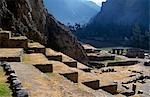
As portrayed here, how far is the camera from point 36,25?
118ft

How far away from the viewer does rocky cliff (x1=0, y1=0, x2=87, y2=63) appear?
99.7 feet

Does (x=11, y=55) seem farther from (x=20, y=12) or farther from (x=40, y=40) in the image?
(x=40, y=40)

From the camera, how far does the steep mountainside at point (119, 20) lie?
122m

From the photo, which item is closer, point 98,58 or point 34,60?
point 34,60

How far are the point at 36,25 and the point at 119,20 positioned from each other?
4260 inches

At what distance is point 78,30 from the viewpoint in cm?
12762

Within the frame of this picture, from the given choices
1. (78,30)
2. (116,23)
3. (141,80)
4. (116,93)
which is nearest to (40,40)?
(141,80)

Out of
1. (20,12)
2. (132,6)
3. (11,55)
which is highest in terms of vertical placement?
(132,6)

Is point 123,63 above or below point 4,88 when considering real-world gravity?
below

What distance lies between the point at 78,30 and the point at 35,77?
112 metres

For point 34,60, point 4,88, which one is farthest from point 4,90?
point 34,60

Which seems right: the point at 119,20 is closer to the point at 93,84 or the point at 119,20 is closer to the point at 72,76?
the point at 93,84

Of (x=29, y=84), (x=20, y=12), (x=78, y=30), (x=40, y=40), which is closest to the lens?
(x=29, y=84)

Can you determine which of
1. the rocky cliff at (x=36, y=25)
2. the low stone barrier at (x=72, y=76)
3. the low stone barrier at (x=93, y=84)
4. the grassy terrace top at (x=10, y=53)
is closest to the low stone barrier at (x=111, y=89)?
the low stone barrier at (x=93, y=84)
